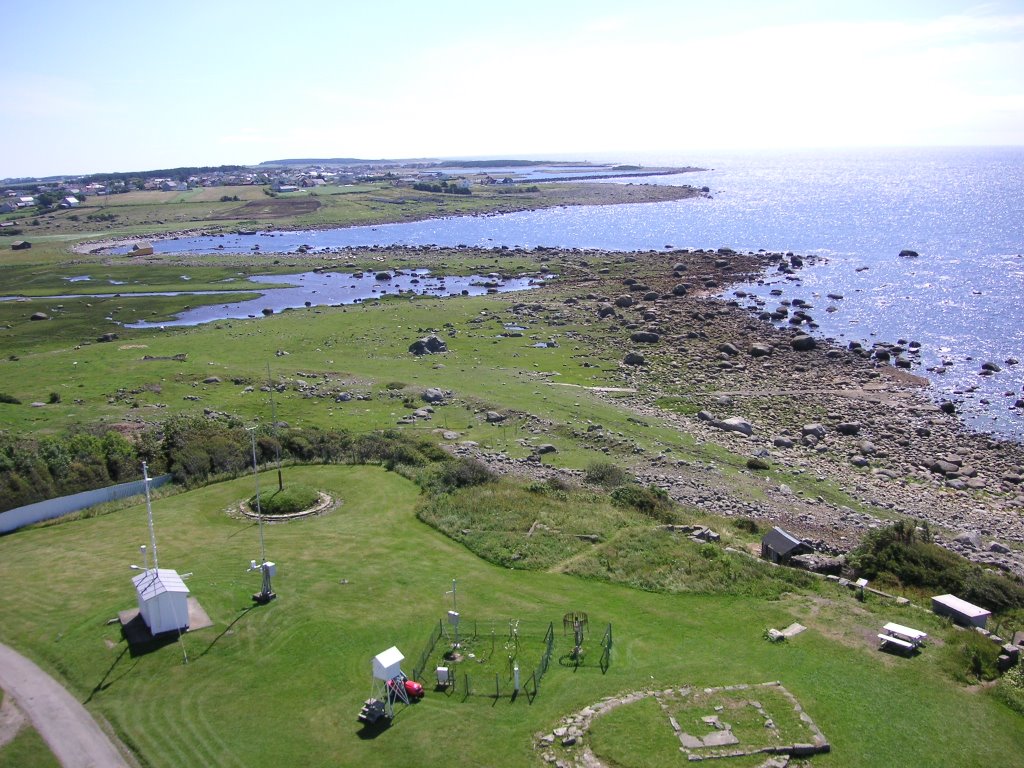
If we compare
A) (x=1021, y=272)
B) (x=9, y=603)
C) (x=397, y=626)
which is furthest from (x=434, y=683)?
(x=1021, y=272)

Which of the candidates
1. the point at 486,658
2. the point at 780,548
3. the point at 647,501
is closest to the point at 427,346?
the point at 647,501

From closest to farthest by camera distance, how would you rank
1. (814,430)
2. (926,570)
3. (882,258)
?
1. (926,570)
2. (814,430)
3. (882,258)

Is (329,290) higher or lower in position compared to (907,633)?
lower

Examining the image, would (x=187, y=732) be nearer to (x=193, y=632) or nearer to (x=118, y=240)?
(x=193, y=632)

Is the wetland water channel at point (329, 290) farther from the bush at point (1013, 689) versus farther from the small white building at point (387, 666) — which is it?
the bush at point (1013, 689)

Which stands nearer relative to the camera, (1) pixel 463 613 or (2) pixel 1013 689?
(2) pixel 1013 689

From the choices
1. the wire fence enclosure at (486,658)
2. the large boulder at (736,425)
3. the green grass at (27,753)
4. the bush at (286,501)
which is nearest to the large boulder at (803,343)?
the large boulder at (736,425)

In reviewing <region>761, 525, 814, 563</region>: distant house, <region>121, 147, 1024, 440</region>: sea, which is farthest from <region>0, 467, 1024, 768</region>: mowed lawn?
<region>121, 147, 1024, 440</region>: sea

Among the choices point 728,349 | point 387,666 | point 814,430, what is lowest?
point 814,430

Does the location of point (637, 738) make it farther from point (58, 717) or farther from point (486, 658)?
point (58, 717)
